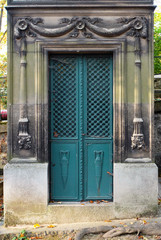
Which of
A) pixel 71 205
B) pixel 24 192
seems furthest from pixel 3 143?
pixel 71 205

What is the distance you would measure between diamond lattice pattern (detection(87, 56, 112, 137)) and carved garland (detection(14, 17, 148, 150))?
22.3 inches

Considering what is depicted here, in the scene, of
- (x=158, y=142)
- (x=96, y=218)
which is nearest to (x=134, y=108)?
(x=96, y=218)

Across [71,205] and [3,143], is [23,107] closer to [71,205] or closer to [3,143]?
[71,205]

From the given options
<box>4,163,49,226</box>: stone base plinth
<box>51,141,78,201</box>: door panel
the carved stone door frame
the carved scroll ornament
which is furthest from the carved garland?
<box>51,141,78,201</box>: door panel

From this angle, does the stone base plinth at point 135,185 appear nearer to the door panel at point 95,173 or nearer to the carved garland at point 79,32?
the door panel at point 95,173

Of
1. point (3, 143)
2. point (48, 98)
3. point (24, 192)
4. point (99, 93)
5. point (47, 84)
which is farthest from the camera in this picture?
point (3, 143)

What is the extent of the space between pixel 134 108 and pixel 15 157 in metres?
2.63

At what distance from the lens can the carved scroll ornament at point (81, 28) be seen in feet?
16.0

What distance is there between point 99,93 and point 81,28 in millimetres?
1369

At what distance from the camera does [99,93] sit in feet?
17.1

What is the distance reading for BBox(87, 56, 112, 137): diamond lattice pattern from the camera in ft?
17.0

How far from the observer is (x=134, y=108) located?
498 cm

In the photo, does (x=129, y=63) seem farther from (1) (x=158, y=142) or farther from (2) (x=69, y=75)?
(1) (x=158, y=142)

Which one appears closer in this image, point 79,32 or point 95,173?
point 79,32
